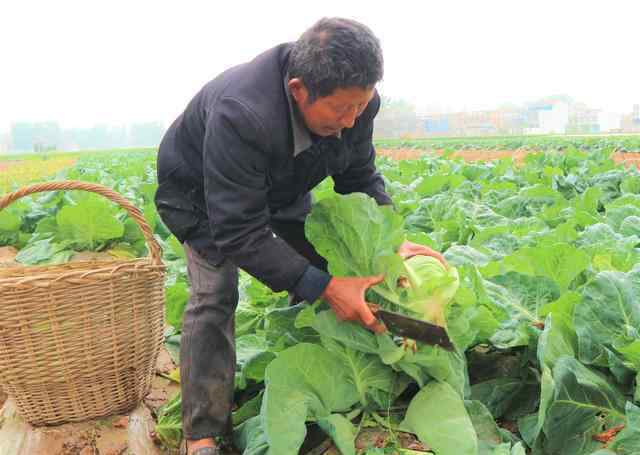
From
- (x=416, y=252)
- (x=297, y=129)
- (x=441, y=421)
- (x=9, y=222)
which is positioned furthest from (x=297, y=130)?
(x=9, y=222)

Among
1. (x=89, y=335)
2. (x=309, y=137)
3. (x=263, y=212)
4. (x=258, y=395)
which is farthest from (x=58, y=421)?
(x=309, y=137)

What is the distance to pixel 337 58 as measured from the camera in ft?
6.41

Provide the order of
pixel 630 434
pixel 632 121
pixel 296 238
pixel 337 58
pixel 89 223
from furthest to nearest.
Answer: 1. pixel 632 121
2. pixel 89 223
3. pixel 296 238
4. pixel 337 58
5. pixel 630 434

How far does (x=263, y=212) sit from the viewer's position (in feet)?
7.34

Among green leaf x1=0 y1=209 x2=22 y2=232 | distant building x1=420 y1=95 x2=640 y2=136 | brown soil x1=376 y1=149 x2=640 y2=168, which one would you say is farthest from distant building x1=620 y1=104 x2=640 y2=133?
green leaf x1=0 y1=209 x2=22 y2=232

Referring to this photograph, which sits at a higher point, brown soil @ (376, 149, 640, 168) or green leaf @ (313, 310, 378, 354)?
green leaf @ (313, 310, 378, 354)

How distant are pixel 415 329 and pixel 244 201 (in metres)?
0.71

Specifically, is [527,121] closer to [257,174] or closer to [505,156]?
[505,156]

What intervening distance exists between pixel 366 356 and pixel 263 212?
0.63 m

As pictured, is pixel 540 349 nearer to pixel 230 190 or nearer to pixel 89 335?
pixel 230 190

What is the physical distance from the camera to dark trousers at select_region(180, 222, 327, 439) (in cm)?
258

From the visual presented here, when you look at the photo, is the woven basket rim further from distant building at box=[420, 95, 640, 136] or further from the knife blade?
distant building at box=[420, 95, 640, 136]

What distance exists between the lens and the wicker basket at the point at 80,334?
8.93 ft

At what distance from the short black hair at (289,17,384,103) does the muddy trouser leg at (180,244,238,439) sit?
3.10 feet
